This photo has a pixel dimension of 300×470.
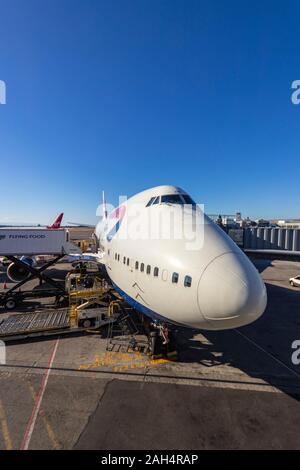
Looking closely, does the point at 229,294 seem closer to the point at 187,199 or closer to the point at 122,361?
the point at 187,199

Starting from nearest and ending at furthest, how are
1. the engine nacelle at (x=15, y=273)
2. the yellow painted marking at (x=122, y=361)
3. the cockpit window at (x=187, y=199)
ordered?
the yellow painted marking at (x=122, y=361), the cockpit window at (x=187, y=199), the engine nacelle at (x=15, y=273)

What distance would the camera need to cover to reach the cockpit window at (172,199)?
1151 cm

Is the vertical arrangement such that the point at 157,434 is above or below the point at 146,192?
below

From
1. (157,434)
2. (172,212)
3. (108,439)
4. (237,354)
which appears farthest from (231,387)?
(172,212)

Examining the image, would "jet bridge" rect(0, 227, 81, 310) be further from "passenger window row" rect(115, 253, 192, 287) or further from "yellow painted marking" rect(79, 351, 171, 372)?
"passenger window row" rect(115, 253, 192, 287)

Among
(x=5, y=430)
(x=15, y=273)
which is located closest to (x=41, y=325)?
(x=5, y=430)

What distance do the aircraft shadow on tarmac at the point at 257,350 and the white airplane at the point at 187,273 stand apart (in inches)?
172

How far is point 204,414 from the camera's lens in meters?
8.20

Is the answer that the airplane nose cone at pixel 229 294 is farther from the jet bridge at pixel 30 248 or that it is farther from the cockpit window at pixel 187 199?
the jet bridge at pixel 30 248

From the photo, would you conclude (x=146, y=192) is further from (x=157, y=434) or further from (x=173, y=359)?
(x=157, y=434)

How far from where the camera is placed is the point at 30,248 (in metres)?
18.7

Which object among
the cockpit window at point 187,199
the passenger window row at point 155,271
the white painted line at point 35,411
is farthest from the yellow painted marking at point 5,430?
the cockpit window at point 187,199

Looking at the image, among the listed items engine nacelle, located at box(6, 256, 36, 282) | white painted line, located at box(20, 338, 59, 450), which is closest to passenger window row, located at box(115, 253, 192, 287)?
white painted line, located at box(20, 338, 59, 450)
